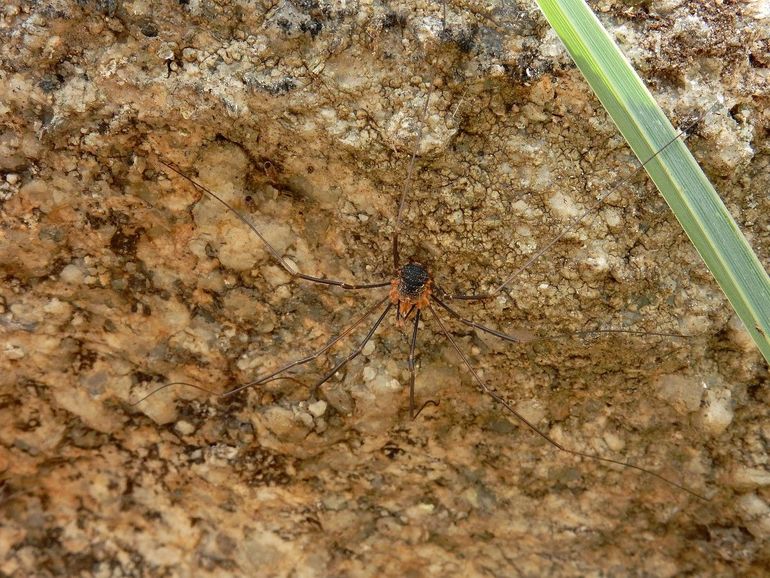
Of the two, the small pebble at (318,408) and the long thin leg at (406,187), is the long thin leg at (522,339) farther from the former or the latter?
the small pebble at (318,408)

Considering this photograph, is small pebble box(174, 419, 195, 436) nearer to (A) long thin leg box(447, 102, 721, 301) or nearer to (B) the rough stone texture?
(B) the rough stone texture

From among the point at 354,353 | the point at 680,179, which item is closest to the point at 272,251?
the point at 354,353

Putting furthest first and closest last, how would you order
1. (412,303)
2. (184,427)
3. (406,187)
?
(184,427)
(412,303)
(406,187)

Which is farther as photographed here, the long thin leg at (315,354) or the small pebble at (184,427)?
the small pebble at (184,427)

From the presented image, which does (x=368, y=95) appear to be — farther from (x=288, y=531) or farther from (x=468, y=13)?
(x=288, y=531)

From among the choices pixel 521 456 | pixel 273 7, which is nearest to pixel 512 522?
pixel 521 456

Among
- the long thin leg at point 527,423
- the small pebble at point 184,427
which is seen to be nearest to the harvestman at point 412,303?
the long thin leg at point 527,423

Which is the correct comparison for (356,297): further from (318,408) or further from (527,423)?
(527,423)
